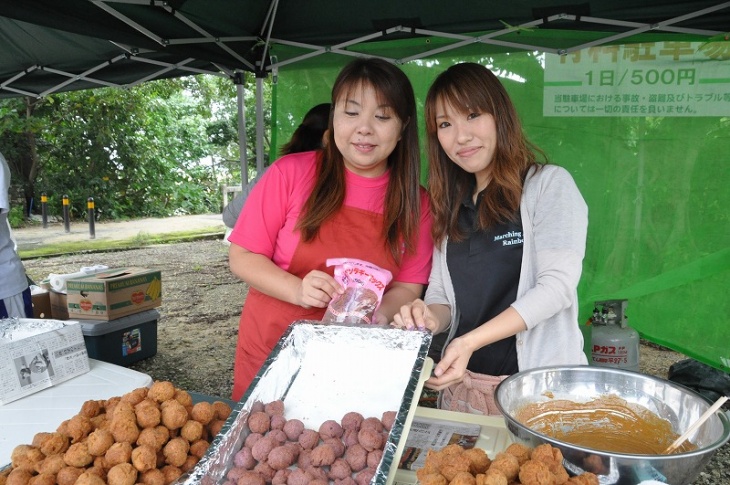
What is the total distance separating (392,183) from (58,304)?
3793 millimetres

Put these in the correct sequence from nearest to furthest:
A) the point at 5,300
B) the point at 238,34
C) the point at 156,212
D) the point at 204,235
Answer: the point at 5,300
the point at 238,34
the point at 204,235
the point at 156,212

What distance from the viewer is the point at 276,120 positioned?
422 cm

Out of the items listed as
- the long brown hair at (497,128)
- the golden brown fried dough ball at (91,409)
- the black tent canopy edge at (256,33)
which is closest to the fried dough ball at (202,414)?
the golden brown fried dough ball at (91,409)

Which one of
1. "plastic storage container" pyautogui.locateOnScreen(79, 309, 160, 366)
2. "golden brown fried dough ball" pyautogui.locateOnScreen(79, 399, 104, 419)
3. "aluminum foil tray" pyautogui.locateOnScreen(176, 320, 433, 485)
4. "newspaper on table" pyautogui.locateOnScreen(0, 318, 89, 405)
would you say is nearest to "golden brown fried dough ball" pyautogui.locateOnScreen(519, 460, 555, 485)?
"aluminum foil tray" pyautogui.locateOnScreen(176, 320, 433, 485)

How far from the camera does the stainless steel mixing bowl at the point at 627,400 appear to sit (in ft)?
2.87

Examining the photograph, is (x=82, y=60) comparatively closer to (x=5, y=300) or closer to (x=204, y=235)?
(x=5, y=300)

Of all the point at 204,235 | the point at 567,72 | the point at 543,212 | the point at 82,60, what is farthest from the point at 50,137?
the point at 543,212

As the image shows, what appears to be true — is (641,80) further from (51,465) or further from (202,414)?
(51,465)

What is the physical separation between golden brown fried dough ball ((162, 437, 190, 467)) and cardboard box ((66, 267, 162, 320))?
3.38 metres

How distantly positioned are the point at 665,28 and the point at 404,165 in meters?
2.42

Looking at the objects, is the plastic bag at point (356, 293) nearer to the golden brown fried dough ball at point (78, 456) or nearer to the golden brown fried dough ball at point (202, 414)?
the golden brown fried dough ball at point (202, 414)

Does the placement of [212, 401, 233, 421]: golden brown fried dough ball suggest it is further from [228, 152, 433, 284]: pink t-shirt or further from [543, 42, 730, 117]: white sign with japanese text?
[543, 42, 730, 117]: white sign with japanese text

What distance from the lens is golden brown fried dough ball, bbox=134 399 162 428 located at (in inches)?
46.1

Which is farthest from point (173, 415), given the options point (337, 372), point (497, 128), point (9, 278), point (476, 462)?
point (9, 278)
